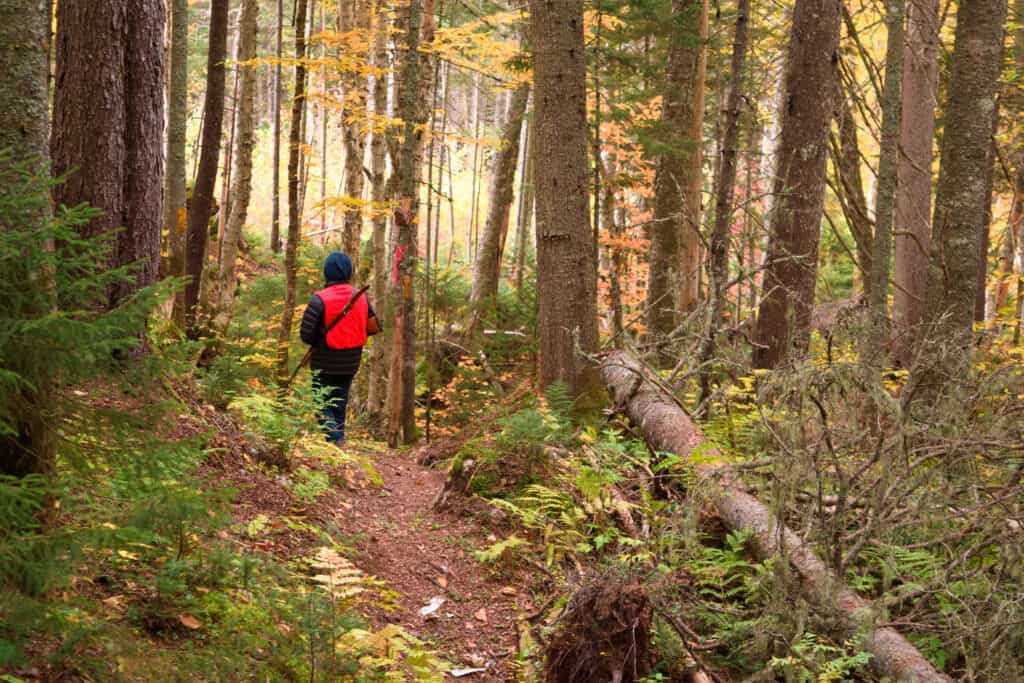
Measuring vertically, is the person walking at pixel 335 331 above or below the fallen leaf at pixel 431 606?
above

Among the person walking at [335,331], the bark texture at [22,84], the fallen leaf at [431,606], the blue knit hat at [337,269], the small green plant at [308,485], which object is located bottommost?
the fallen leaf at [431,606]

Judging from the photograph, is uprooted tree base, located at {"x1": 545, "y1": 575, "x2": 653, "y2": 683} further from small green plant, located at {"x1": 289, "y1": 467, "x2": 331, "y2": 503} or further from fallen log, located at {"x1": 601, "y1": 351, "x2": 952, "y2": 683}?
small green plant, located at {"x1": 289, "y1": 467, "x2": 331, "y2": 503}

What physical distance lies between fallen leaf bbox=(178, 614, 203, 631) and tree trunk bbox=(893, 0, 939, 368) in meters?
12.0

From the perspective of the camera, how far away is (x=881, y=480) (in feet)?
16.2

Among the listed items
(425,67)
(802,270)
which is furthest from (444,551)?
(425,67)

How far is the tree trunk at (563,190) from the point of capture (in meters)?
8.40

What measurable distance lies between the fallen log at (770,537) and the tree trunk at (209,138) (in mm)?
6016

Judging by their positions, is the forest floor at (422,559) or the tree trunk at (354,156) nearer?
the forest floor at (422,559)

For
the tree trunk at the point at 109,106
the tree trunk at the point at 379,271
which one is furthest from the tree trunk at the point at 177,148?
the tree trunk at the point at 109,106

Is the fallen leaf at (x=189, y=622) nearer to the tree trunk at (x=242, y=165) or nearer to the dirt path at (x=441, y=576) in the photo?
the dirt path at (x=441, y=576)

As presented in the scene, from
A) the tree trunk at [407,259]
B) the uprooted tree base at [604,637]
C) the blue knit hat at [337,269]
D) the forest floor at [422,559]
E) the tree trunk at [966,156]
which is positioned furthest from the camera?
the tree trunk at [407,259]

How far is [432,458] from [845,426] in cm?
516

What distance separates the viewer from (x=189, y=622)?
370cm

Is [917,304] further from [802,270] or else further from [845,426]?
[845,426]
